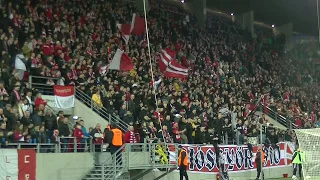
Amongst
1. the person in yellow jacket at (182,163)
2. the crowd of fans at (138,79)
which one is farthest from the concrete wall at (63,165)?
the person in yellow jacket at (182,163)

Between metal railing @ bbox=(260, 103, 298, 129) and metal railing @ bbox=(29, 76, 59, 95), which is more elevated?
metal railing @ bbox=(29, 76, 59, 95)

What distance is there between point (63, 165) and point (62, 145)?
0.79 meters

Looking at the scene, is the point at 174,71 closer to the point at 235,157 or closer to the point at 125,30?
the point at 125,30

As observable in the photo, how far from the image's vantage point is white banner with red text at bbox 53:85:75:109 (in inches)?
872

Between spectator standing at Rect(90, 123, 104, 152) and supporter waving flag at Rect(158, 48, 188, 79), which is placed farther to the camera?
supporter waving flag at Rect(158, 48, 188, 79)

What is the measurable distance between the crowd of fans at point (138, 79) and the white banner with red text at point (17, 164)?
52 cm

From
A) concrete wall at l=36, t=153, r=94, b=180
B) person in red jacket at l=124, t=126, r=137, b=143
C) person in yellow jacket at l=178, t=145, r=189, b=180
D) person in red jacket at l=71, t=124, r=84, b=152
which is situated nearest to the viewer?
concrete wall at l=36, t=153, r=94, b=180

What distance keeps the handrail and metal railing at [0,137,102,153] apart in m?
1.88

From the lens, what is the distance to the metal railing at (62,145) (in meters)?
19.1

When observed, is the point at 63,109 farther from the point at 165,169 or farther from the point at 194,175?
the point at 194,175

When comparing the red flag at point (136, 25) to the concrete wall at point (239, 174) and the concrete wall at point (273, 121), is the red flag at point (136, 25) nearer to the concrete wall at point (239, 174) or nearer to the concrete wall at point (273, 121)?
the concrete wall at point (273, 121)

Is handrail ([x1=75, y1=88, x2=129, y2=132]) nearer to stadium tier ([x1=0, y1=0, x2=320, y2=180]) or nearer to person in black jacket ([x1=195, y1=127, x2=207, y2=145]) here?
stadium tier ([x1=0, y1=0, x2=320, y2=180])

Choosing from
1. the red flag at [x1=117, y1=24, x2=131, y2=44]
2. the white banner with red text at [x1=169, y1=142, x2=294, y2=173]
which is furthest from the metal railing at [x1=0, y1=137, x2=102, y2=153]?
the red flag at [x1=117, y1=24, x2=131, y2=44]

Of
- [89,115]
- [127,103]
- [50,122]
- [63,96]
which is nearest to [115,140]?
[50,122]
